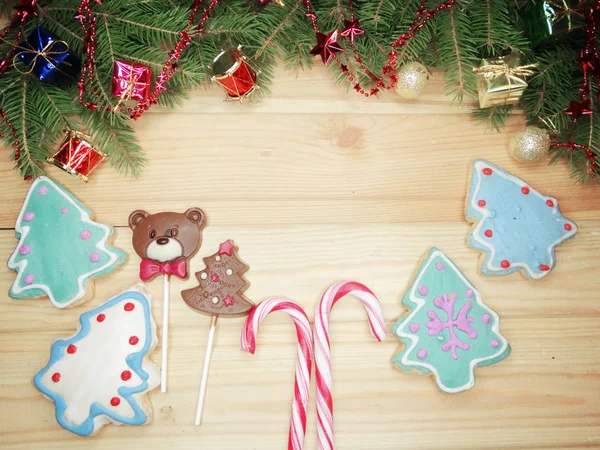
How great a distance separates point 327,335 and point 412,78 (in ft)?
2.27

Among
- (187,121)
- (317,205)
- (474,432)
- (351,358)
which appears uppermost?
(187,121)

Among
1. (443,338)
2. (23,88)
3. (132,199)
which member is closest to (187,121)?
(132,199)

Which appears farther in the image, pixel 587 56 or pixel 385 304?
pixel 385 304

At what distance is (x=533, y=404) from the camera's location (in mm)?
1437

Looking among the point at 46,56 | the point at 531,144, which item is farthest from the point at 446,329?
the point at 46,56

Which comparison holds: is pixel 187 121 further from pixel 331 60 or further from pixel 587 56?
pixel 587 56

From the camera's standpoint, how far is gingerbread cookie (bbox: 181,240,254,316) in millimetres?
1370

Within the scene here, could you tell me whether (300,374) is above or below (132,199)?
below

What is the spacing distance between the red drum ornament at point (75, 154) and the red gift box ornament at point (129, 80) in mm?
161

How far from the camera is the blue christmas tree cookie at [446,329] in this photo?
1.39 meters

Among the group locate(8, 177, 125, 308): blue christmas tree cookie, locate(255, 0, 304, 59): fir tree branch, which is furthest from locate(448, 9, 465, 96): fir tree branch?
locate(8, 177, 125, 308): blue christmas tree cookie

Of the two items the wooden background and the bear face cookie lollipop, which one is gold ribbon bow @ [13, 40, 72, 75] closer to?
the wooden background

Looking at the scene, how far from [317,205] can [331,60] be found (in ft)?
1.28

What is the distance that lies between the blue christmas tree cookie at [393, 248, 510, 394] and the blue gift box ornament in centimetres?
101
